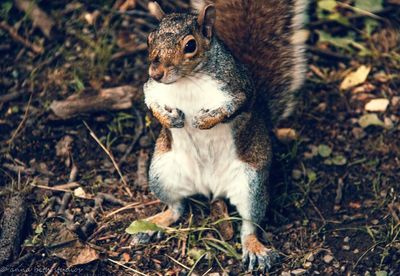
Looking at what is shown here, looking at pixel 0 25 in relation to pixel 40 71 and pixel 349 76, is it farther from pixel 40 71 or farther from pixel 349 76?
pixel 349 76

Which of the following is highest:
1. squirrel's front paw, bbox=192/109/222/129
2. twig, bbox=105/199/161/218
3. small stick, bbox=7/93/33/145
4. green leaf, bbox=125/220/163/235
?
squirrel's front paw, bbox=192/109/222/129

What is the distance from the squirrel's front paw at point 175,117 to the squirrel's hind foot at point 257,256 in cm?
53

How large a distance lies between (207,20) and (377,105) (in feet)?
3.57

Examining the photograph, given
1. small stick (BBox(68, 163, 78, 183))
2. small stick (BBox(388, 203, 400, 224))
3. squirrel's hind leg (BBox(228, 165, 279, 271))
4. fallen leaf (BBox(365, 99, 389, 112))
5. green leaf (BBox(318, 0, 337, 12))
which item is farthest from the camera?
green leaf (BBox(318, 0, 337, 12))

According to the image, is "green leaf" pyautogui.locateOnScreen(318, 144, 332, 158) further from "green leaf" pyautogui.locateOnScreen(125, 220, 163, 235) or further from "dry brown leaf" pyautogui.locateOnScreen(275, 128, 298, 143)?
"green leaf" pyautogui.locateOnScreen(125, 220, 163, 235)

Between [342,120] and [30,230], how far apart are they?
1.34 metres

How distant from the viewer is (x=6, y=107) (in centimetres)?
295

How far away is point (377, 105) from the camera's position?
2.90 m

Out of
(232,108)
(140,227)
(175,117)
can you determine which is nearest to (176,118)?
(175,117)

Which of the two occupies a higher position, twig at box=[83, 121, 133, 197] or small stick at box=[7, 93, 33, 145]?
small stick at box=[7, 93, 33, 145]

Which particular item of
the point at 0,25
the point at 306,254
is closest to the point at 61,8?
the point at 0,25

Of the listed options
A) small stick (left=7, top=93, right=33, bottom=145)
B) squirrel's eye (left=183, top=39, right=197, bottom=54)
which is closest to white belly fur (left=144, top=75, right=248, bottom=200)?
squirrel's eye (left=183, top=39, right=197, bottom=54)

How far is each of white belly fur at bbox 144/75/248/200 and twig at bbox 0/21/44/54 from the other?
1.01m

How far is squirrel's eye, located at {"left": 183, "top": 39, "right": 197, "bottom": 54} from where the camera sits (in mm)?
2064
